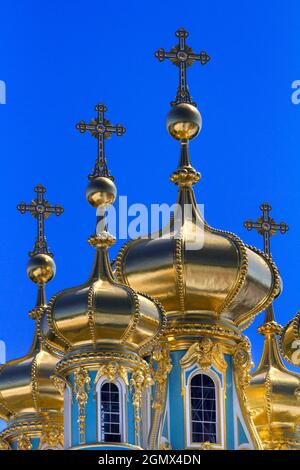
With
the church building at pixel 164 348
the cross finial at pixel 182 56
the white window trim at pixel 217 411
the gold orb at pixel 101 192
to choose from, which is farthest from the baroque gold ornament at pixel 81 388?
the cross finial at pixel 182 56

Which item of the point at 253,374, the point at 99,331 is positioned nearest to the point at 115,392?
the point at 99,331

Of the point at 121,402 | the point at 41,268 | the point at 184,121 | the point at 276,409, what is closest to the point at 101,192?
the point at 184,121

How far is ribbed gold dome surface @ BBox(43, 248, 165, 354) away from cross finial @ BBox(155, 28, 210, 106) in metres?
4.43

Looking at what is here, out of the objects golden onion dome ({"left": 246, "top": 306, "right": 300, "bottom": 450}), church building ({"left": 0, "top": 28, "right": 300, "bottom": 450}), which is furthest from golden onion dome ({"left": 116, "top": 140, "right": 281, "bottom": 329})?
golden onion dome ({"left": 246, "top": 306, "right": 300, "bottom": 450})

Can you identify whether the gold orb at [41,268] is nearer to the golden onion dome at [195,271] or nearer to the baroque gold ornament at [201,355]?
the golden onion dome at [195,271]

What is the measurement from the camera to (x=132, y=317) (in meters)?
31.9

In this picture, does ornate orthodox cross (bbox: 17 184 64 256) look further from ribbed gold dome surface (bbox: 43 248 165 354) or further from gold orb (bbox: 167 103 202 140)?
ribbed gold dome surface (bbox: 43 248 165 354)

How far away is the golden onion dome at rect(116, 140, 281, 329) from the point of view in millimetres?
33688

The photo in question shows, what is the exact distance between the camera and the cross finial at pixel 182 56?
35.8m

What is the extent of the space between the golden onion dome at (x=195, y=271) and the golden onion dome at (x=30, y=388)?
3.16 meters

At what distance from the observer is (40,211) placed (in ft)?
127

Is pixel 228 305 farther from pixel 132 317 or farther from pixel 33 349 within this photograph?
pixel 33 349

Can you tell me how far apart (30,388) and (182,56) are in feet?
19.9
